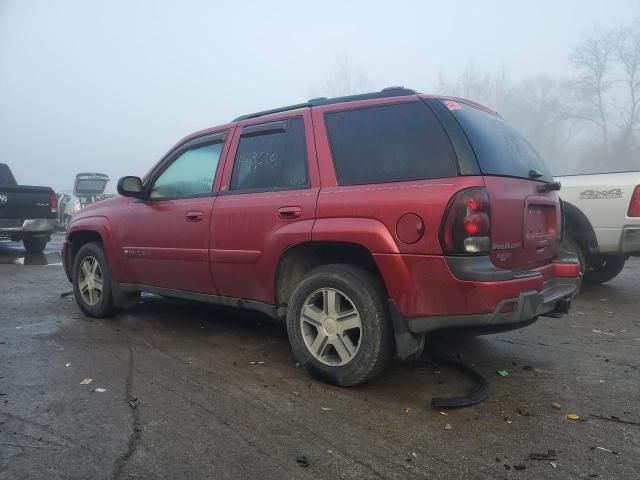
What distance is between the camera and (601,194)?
5.92m

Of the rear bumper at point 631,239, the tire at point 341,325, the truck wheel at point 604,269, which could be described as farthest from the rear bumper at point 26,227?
the rear bumper at point 631,239

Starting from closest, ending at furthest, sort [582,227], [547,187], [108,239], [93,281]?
1. [547,187]
2. [108,239]
3. [93,281]
4. [582,227]

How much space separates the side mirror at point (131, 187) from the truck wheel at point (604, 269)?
5.57 m

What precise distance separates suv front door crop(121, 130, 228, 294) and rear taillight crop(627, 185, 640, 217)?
4.56 m

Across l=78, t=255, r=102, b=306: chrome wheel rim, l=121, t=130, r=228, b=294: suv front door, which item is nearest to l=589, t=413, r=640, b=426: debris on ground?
l=121, t=130, r=228, b=294: suv front door

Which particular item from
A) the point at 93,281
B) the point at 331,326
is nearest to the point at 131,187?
the point at 93,281

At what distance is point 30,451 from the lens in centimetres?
241

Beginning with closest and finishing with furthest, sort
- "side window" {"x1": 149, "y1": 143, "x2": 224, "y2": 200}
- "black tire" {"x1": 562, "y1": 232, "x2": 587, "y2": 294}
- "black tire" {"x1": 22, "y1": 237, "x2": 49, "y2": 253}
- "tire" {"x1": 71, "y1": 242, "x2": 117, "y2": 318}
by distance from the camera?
"side window" {"x1": 149, "y1": 143, "x2": 224, "y2": 200}
"tire" {"x1": 71, "y1": 242, "x2": 117, "y2": 318}
"black tire" {"x1": 562, "y1": 232, "x2": 587, "y2": 294}
"black tire" {"x1": 22, "y1": 237, "x2": 49, "y2": 253}

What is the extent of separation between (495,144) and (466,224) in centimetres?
71

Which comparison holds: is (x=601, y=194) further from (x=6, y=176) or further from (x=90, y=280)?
(x=6, y=176)

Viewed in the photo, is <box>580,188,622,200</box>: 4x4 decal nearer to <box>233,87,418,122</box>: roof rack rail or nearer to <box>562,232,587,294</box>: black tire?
<box>562,232,587,294</box>: black tire

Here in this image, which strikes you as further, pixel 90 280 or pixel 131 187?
pixel 90 280

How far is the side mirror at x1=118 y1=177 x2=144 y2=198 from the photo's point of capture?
4.52 metres

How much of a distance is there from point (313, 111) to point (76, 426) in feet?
8.14
